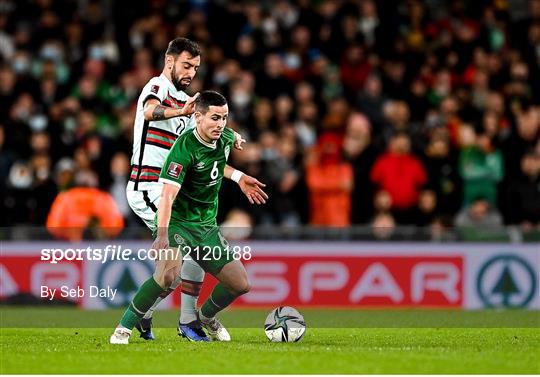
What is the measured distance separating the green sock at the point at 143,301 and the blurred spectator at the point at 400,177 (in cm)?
720

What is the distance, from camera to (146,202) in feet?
33.6

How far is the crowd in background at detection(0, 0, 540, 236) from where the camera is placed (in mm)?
16297

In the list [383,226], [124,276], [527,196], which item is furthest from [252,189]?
[527,196]

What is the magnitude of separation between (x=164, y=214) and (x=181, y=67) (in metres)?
1.43

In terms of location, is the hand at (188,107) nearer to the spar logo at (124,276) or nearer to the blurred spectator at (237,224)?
the blurred spectator at (237,224)

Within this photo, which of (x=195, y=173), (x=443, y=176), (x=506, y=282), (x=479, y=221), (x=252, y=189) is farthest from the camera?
(x=443, y=176)

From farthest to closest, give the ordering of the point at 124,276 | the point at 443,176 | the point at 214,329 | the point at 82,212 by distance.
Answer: the point at 443,176, the point at 82,212, the point at 124,276, the point at 214,329

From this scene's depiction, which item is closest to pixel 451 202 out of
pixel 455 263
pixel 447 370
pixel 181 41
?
pixel 455 263

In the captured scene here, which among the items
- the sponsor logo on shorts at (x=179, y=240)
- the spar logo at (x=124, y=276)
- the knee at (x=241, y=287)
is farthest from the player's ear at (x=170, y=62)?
the spar logo at (x=124, y=276)

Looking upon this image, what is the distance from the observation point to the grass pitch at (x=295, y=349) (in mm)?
8383

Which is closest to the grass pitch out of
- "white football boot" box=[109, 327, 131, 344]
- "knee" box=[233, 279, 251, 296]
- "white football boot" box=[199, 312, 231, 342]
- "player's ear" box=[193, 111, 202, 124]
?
"white football boot" box=[109, 327, 131, 344]

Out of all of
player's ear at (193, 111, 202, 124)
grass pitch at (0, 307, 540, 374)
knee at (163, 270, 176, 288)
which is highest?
player's ear at (193, 111, 202, 124)

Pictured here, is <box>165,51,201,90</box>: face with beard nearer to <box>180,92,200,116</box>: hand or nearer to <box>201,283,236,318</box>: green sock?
<box>180,92,200,116</box>: hand

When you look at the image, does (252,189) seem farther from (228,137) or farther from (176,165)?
(176,165)
